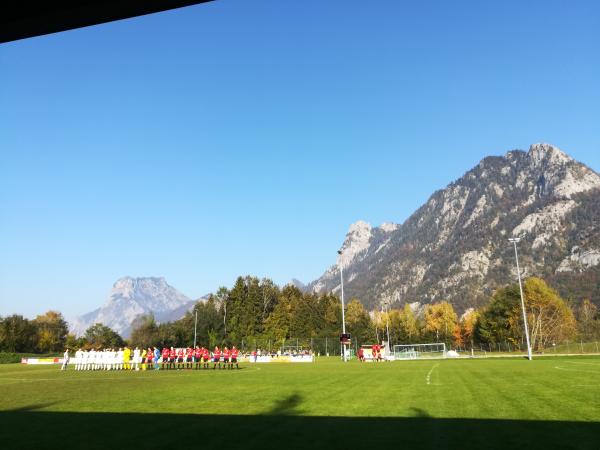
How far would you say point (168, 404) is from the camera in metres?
13.2

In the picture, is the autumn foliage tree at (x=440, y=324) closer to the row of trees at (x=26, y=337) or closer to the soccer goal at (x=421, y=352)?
the soccer goal at (x=421, y=352)

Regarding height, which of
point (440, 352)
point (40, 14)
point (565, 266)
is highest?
point (565, 266)

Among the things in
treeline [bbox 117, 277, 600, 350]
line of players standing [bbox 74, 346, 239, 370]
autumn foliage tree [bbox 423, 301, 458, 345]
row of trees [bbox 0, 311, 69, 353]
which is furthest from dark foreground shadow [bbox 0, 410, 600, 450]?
autumn foliage tree [bbox 423, 301, 458, 345]

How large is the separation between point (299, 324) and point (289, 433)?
4164 inches

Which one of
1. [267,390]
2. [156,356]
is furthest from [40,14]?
[156,356]

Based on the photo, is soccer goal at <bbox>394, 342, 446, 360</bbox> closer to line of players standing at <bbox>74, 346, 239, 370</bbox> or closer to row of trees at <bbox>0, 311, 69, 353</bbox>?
line of players standing at <bbox>74, 346, 239, 370</bbox>

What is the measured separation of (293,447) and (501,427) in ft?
14.3

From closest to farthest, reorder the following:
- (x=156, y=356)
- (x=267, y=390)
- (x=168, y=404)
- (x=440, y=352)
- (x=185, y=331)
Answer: (x=168, y=404)
(x=267, y=390)
(x=156, y=356)
(x=440, y=352)
(x=185, y=331)

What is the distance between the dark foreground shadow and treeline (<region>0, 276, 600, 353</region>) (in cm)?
7771

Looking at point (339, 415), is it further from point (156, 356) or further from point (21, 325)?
point (21, 325)

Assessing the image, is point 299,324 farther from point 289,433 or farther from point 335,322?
point 289,433

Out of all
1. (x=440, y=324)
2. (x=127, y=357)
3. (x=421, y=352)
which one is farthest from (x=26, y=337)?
(x=440, y=324)

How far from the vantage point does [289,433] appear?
8.69 metres

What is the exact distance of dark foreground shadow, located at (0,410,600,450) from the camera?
7578 millimetres
